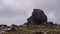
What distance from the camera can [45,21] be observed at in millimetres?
102000

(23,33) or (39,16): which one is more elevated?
(39,16)

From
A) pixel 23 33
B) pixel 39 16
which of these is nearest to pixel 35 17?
pixel 39 16

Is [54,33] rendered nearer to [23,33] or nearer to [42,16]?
[23,33]

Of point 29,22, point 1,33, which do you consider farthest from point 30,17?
point 1,33

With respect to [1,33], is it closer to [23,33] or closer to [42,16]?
[23,33]

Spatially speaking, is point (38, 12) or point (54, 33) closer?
point (54, 33)

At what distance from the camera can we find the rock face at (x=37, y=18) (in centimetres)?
9994

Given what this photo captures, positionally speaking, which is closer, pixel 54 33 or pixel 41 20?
pixel 54 33

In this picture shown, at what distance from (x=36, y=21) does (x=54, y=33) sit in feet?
168

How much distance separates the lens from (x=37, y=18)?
329 feet

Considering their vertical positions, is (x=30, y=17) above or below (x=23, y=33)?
above

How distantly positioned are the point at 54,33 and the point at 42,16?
51.1m

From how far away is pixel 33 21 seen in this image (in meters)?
101

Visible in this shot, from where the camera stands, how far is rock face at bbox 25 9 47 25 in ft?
328
